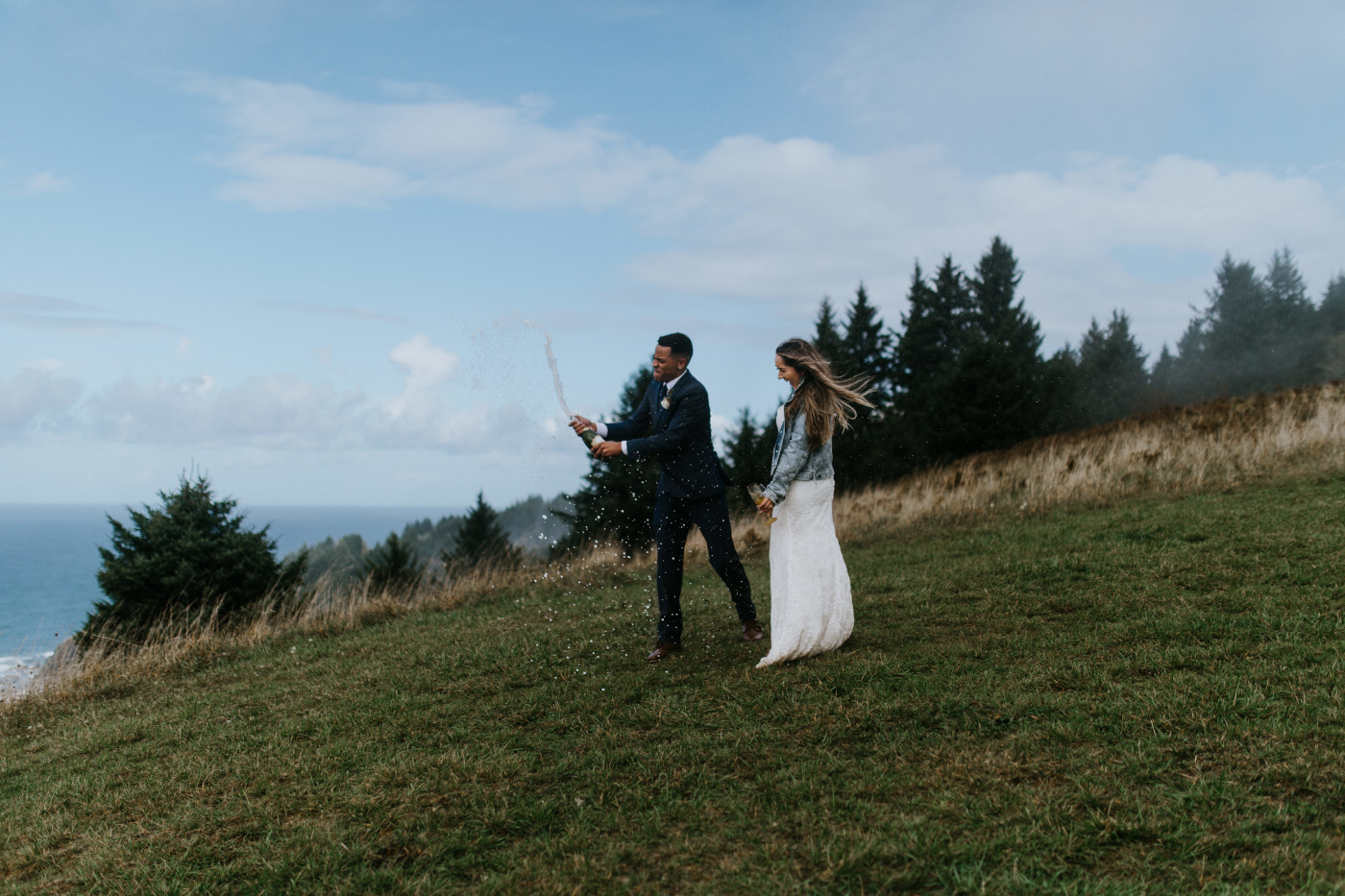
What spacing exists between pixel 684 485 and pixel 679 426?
1.49 ft

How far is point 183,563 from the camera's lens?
1661cm

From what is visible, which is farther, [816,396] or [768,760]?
[816,396]

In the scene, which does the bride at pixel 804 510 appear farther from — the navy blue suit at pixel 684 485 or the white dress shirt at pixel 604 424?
the white dress shirt at pixel 604 424

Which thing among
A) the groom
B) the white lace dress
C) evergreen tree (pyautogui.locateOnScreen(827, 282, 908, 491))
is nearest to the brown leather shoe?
the groom

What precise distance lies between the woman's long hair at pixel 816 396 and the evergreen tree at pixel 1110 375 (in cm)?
2654

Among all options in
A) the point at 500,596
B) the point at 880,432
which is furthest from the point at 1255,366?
the point at 500,596

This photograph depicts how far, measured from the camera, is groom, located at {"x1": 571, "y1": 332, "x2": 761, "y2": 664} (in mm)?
6320

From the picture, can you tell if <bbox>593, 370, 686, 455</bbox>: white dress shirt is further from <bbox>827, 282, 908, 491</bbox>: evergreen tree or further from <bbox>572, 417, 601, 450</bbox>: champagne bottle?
<bbox>827, 282, 908, 491</bbox>: evergreen tree

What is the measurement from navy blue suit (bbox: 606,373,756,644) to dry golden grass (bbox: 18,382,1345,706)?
5.87 m

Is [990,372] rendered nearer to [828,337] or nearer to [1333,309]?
[828,337]

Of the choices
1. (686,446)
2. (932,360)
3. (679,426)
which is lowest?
(686,446)

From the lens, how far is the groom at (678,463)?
6.32 meters

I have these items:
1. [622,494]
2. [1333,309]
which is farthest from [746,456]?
[1333,309]

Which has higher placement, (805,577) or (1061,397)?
(1061,397)
